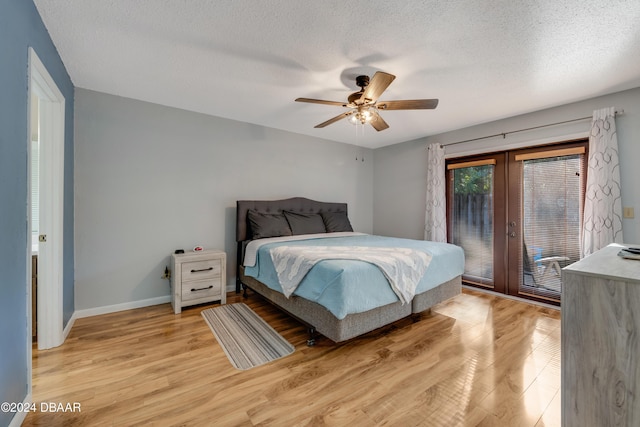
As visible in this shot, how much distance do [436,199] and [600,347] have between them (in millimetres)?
3217

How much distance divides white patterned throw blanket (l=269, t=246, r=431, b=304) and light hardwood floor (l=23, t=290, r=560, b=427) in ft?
1.62

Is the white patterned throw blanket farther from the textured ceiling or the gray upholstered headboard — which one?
the textured ceiling

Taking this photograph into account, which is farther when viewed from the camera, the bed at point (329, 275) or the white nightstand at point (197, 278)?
the white nightstand at point (197, 278)

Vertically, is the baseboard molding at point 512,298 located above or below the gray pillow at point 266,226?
below

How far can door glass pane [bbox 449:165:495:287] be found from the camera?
12.6 ft

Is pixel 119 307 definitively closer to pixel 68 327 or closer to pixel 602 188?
pixel 68 327

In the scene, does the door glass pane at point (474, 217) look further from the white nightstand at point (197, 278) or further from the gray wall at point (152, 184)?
the white nightstand at point (197, 278)

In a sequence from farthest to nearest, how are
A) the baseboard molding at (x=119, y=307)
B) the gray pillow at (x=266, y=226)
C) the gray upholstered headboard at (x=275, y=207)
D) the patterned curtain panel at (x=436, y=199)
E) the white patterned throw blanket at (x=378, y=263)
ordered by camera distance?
1. the patterned curtain panel at (x=436, y=199)
2. the gray upholstered headboard at (x=275, y=207)
3. the gray pillow at (x=266, y=226)
4. the baseboard molding at (x=119, y=307)
5. the white patterned throw blanket at (x=378, y=263)

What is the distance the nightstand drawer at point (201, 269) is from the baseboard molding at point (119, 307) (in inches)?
22.7

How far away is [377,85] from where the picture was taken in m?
2.08

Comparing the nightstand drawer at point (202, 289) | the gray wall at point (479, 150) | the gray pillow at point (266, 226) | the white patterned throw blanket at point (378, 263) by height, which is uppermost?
the gray wall at point (479, 150)

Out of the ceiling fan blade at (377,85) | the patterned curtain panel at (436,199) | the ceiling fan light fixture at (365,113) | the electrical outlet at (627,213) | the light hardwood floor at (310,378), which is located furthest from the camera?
the patterned curtain panel at (436,199)

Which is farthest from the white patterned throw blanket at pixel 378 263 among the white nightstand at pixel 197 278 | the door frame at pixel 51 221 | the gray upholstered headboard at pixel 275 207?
the door frame at pixel 51 221

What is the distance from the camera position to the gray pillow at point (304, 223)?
12.5 feet
